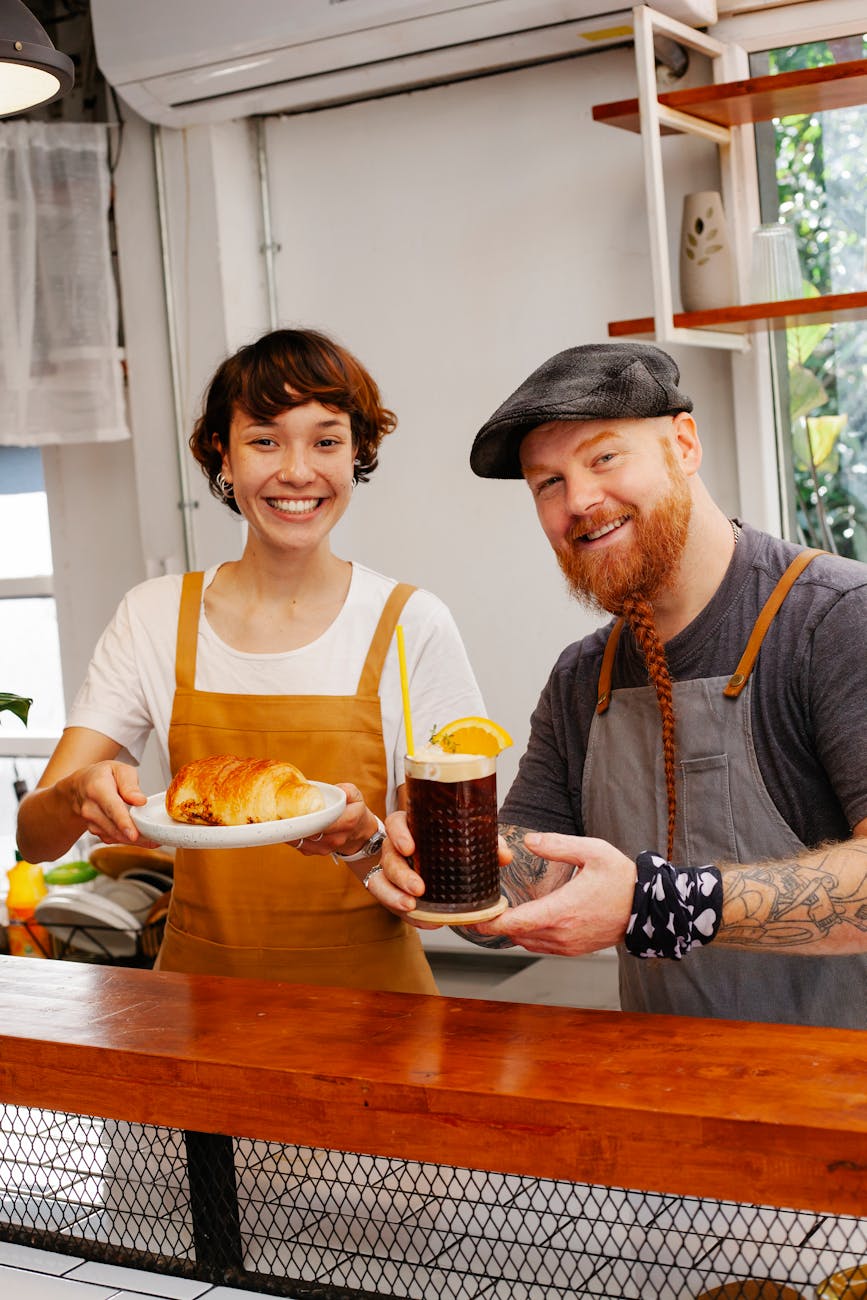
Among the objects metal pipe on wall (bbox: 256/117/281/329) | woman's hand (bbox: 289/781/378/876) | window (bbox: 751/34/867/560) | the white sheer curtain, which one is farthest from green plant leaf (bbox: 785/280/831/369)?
woman's hand (bbox: 289/781/378/876)

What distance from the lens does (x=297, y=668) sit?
2.22m

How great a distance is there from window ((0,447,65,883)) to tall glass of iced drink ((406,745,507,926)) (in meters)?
3.29

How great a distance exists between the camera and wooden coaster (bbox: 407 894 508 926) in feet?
4.83

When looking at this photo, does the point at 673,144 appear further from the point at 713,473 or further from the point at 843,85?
the point at 713,473

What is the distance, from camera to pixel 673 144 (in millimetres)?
3529

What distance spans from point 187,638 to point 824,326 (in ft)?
6.52

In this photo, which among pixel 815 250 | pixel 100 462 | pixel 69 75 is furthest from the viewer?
pixel 100 462

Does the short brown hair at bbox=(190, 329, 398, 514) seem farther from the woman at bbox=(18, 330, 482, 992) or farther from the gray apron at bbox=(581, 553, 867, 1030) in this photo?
the gray apron at bbox=(581, 553, 867, 1030)

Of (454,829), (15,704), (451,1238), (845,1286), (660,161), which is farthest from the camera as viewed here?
(660,161)

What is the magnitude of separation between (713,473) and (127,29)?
74.5 inches

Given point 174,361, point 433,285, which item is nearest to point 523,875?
point 433,285

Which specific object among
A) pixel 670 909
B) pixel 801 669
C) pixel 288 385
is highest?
pixel 288 385

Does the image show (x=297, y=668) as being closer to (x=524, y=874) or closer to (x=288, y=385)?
(x=288, y=385)

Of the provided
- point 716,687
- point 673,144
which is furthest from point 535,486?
point 673,144
